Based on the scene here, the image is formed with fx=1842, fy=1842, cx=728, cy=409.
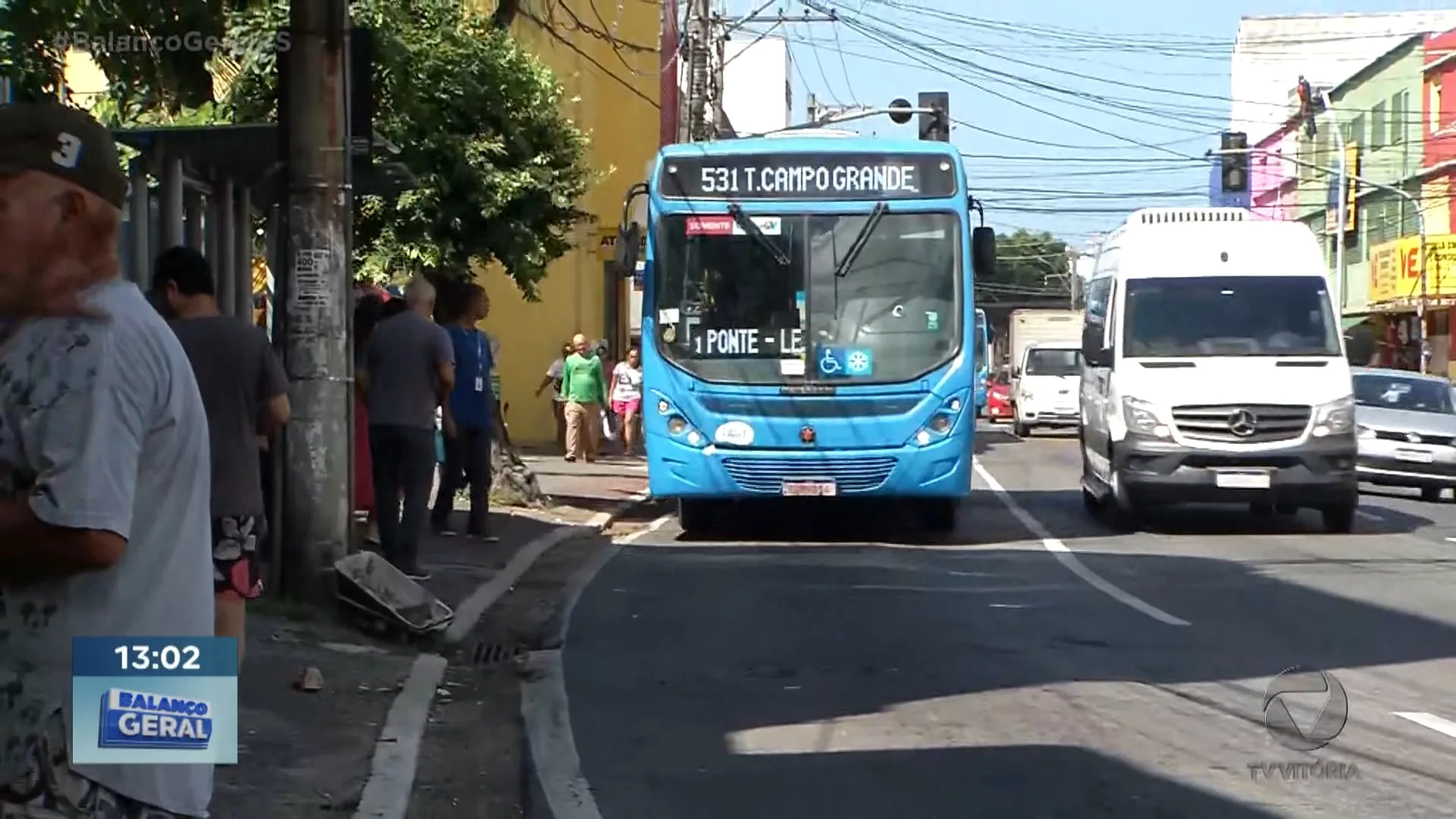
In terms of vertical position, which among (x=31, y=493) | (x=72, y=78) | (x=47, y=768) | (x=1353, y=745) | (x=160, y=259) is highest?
(x=72, y=78)

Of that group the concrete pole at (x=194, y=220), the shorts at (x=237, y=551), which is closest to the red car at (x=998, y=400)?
the concrete pole at (x=194, y=220)

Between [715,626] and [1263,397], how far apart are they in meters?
7.70

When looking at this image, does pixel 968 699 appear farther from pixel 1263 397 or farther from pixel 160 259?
pixel 1263 397

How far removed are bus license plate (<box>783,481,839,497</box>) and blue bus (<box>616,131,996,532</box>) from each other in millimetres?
14

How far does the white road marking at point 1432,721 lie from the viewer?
7715mm

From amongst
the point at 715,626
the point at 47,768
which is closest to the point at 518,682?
the point at 715,626

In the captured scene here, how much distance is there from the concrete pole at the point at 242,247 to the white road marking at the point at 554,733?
308 cm

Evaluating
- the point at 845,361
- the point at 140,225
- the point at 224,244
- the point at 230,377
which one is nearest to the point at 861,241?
the point at 845,361

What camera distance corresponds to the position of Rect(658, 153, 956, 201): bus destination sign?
15.8 metres

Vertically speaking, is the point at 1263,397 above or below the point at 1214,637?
above

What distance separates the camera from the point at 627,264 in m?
16.0

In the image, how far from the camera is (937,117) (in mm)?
27984

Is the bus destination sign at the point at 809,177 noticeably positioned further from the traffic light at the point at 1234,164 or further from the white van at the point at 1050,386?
the white van at the point at 1050,386

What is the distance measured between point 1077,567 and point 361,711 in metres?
7.17
